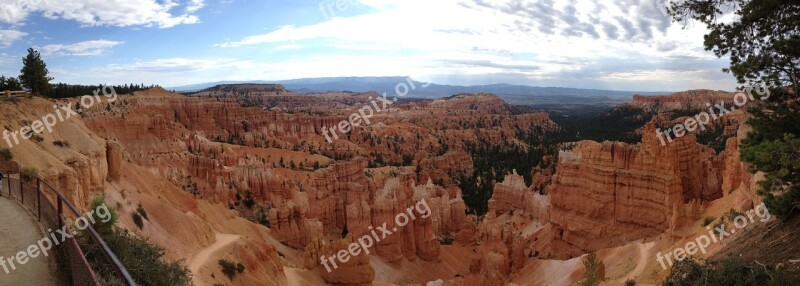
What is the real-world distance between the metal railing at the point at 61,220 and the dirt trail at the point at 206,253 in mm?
7090

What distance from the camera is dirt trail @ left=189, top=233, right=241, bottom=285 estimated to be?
1953 centimetres

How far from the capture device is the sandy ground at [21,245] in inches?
288

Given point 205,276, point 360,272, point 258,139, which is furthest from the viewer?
point 258,139

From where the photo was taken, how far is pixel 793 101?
10.7 meters

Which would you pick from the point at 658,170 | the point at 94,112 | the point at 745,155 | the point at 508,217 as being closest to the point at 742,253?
the point at 745,155

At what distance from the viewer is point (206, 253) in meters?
22.0

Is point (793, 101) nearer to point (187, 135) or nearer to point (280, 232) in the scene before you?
point (280, 232)

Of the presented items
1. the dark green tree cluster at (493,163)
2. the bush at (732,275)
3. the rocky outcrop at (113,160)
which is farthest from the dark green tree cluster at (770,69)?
the dark green tree cluster at (493,163)

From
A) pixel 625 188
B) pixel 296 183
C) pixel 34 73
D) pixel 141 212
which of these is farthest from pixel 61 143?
pixel 296 183

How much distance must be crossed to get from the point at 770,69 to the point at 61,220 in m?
13.4

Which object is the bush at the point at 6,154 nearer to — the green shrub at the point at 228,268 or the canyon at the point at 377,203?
the canyon at the point at 377,203

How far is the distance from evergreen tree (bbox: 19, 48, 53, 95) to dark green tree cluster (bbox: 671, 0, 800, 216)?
30.7 metres

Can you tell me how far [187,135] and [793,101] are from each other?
60221 millimetres

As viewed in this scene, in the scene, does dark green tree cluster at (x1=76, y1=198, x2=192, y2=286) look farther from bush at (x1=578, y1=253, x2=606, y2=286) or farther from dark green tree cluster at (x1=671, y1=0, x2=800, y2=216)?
bush at (x1=578, y1=253, x2=606, y2=286)
